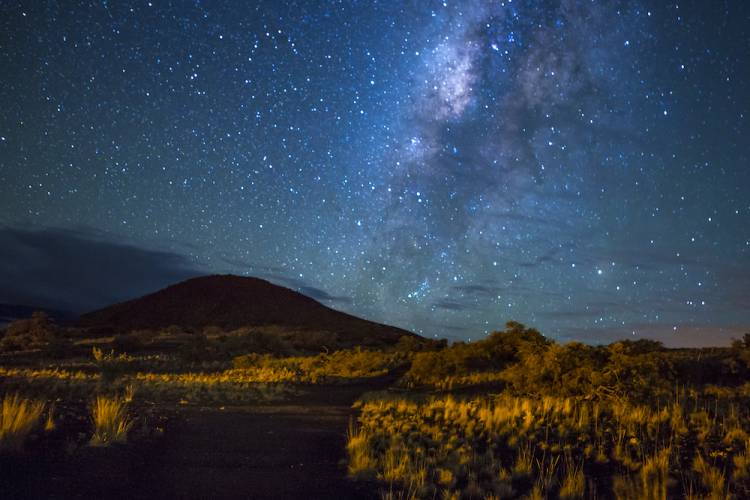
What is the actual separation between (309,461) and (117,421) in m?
4.07

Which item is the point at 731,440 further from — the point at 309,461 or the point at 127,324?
the point at 127,324

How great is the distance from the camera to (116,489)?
8.34 metres

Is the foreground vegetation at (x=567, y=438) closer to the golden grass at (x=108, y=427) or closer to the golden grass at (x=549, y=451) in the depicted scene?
the golden grass at (x=549, y=451)

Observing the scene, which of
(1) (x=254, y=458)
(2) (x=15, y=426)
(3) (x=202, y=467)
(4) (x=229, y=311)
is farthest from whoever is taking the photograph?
(4) (x=229, y=311)

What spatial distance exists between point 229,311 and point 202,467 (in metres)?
A: 73.7

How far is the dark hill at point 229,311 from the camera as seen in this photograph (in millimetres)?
76938

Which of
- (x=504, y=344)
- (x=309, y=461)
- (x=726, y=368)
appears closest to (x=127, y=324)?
(x=504, y=344)

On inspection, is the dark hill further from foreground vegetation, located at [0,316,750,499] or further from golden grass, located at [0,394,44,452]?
golden grass, located at [0,394,44,452]

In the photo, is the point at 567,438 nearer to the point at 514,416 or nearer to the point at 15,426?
the point at 514,416

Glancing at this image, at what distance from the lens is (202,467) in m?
10.1

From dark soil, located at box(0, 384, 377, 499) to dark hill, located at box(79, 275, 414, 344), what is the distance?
56.3m

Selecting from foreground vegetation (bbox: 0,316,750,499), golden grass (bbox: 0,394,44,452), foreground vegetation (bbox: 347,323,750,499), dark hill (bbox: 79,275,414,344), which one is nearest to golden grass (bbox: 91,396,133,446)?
foreground vegetation (bbox: 0,316,750,499)

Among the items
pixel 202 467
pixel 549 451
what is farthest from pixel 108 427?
pixel 549 451

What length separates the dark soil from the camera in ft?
27.5
